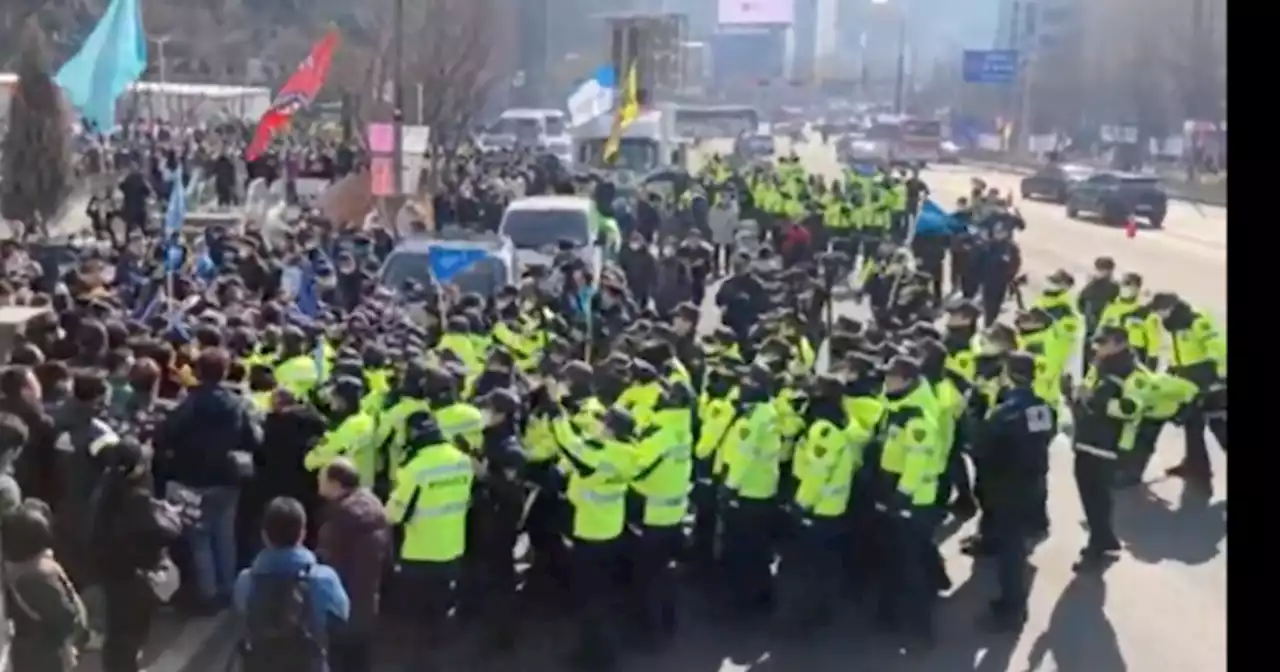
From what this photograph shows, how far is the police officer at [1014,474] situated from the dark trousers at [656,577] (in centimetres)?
200

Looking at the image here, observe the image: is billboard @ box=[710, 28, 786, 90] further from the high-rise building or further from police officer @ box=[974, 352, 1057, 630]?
police officer @ box=[974, 352, 1057, 630]

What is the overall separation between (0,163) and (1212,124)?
46607 mm

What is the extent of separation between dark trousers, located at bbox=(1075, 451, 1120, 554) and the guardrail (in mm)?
30356

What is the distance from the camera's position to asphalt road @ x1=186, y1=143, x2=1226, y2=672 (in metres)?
10.1

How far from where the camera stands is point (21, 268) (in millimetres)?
17734

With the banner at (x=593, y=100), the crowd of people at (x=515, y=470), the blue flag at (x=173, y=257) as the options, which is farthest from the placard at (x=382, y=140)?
the banner at (x=593, y=100)

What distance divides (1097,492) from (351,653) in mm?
5570

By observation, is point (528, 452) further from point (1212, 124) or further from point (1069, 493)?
point (1212, 124)

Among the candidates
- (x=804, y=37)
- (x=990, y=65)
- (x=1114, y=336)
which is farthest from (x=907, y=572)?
(x=804, y=37)

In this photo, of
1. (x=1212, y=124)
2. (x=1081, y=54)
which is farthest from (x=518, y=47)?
(x=1212, y=124)

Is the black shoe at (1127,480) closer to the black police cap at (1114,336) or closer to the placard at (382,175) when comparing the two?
the black police cap at (1114,336)

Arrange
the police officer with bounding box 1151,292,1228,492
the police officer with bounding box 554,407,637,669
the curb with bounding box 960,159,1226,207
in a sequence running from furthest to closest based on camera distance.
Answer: the curb with bounding box 960,159,1226,207, the police officer with bounding box 1151,292,1228,492, the police officer with bounding box 554,407,637,669

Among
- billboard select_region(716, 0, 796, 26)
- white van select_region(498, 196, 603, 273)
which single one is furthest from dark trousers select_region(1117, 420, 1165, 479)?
billboard select_region(716, 0, 796, 26)

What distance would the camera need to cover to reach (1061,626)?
35.3ft
